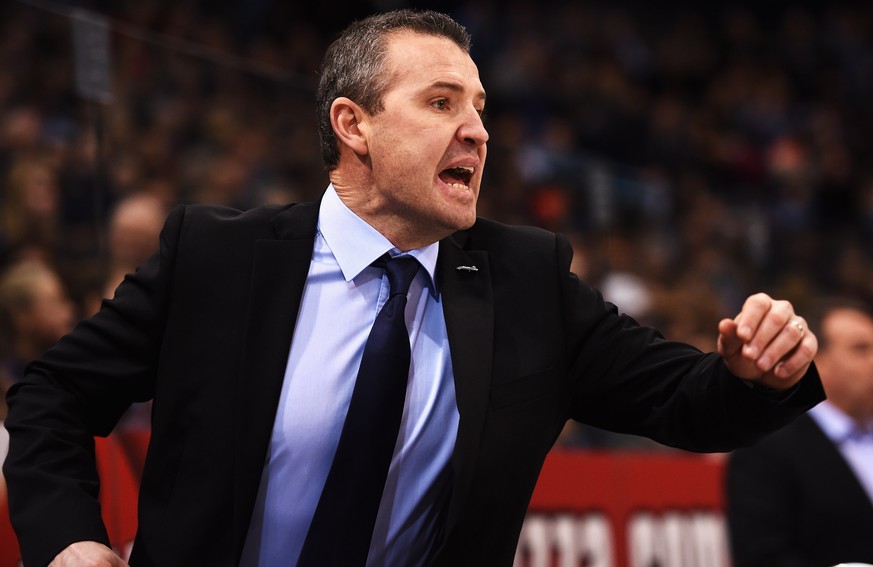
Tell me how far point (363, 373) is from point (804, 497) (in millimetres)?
2668

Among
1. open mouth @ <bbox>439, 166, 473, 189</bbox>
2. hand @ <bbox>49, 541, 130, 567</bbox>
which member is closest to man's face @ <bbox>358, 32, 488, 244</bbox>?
open mouth @ <bbox>439, 166, 473, 189</bbox>

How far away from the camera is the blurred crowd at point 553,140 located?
3568 millimetres

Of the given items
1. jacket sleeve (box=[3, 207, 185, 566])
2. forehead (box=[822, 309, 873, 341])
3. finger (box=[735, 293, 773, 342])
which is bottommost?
jacket sleeve (box=[3, 207, 185, 566])

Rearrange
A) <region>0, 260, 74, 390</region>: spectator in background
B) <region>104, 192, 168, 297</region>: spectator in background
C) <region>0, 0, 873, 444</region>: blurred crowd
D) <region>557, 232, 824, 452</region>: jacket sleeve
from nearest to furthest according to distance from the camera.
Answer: <region>557, 232, 824, 452</region>: jacket sleeve < <region>0, 260, 74, 390</region>: spectator in background < <region>0, 0, 873, 444</region>: blurred crowd < <region>104, 192, 168, 297</region>: spectator in background

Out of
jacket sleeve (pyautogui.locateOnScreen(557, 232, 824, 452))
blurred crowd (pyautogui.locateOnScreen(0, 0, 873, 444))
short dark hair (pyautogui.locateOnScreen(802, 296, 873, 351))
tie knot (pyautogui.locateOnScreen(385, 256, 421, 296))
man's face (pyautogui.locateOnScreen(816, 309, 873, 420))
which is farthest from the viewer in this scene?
short dark hair (pyautogui.locateOnScreen(802, 296, 873, 351))

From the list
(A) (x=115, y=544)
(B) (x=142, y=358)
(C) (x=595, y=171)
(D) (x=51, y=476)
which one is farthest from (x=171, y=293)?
(C) (x=595, y=171)

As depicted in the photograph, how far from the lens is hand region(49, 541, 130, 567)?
2004 mm

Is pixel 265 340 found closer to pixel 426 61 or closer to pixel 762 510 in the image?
pixel 426 61

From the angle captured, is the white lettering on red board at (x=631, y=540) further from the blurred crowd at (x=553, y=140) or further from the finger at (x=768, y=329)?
the finger at (x=768, y=329)

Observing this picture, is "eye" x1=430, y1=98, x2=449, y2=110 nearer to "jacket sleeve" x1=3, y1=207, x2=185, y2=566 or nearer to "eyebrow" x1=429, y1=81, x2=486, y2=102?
"eyebrow" x1=429, y1=81, x2=486, y2=102

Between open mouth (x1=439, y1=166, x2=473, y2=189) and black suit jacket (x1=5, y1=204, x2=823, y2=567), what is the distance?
178mm

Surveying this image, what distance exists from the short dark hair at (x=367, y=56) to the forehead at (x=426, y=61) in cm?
2

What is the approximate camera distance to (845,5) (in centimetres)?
1407

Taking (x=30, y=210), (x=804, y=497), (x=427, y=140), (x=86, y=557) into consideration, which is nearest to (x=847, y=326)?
(x=804, y=497)
